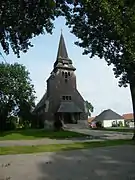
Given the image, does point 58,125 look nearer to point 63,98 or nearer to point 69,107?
point 69,107

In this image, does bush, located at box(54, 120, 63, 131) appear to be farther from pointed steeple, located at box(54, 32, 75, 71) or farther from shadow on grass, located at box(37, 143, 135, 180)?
shadow on grass, located at box(37, 143, 135, 180)

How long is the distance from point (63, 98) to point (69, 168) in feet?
177

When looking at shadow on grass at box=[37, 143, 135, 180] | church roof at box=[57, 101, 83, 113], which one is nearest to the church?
church roof at box=[57, 101, 83, 113]

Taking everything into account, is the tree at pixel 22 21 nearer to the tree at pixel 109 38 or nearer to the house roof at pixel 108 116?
the tree at pixel 109 38

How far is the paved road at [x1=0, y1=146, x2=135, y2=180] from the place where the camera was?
9.29m

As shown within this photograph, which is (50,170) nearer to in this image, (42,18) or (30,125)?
(42,18)

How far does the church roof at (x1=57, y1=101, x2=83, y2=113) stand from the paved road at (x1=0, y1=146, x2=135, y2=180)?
47.7 meters

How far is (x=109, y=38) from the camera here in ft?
76.1

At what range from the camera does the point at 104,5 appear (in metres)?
15.8

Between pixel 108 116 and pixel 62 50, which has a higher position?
pixel 62 50

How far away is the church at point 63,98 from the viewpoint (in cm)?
6259

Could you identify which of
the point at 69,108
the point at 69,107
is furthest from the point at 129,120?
the point at 69,108

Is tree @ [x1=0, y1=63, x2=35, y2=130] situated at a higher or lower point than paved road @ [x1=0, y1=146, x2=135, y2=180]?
higher

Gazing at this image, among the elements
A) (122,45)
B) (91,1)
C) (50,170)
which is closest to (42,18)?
(91,1)
